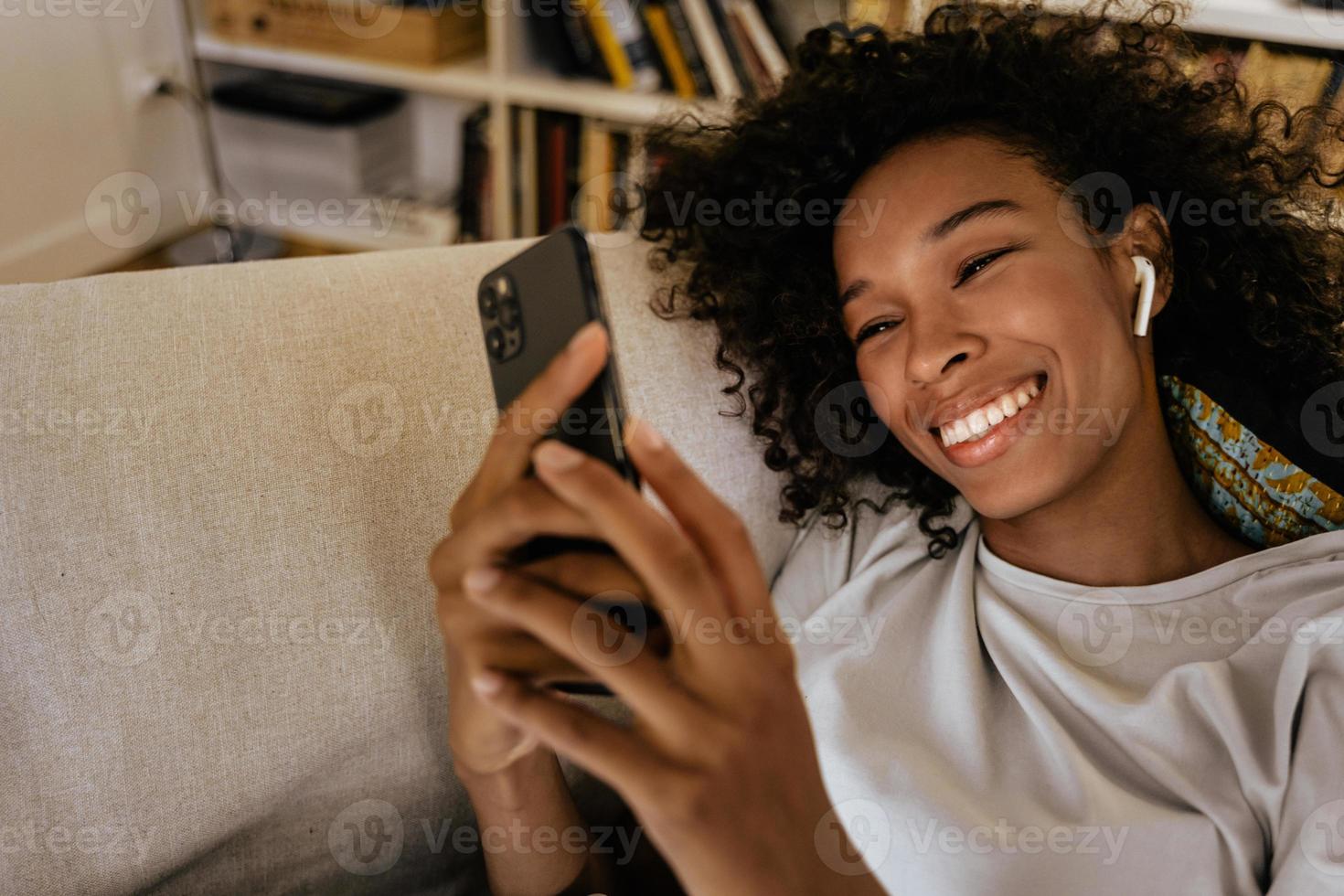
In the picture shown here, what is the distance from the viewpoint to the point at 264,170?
8.83 ft

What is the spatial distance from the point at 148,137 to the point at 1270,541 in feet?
8.63

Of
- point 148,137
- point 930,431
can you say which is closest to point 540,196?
point 148,137

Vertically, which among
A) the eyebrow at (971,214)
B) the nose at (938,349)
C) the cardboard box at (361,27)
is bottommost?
the cardboard box at (361,27)

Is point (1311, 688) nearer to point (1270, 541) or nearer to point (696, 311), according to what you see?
point (1270, 541)

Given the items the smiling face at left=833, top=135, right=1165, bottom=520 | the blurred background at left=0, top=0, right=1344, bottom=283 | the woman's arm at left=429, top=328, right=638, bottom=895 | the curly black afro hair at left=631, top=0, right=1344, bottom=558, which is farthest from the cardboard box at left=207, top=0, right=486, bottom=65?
the woman's arm at left=429, top=328, right=638, bottom=895

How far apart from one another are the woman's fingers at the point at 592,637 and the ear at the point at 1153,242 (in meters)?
0.74

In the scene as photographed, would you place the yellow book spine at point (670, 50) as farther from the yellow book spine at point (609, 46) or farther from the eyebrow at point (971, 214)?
the eyebrow at point (971, 214)

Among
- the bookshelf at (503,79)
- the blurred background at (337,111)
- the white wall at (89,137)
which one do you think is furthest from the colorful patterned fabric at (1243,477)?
the white wall at (89,137)

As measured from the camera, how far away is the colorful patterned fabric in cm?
97

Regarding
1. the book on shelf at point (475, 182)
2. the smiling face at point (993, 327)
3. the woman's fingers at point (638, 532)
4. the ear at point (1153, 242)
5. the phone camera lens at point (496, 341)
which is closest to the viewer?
the woman's fingers at point (638, 532)

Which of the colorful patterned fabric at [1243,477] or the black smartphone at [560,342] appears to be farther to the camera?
the colorful patterned fabric at [1243,477]

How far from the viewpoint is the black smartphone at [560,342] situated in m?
0.61

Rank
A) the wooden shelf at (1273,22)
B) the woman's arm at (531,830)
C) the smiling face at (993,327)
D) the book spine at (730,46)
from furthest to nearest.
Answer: the book spine at (730,46) < the wooden shelf at (1273,22) < the smiling face at (993,327) < the woman's arm at (531,830)

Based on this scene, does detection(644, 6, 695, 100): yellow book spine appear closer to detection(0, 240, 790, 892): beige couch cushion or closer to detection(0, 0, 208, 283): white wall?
detection(0, 0, 208, 283): white wall
